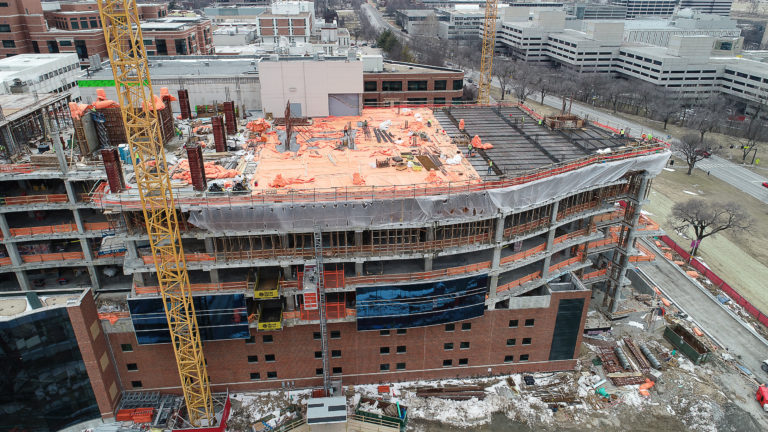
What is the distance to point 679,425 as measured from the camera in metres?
41.2

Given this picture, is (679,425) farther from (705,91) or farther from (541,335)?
(705,91)

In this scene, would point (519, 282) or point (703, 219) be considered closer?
point (519, 282)

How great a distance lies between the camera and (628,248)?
164 ft

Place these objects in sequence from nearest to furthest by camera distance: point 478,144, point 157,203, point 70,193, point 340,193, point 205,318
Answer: point 157,203 < point 340,193 < point 205,318 < point 70,193 < point 478,144

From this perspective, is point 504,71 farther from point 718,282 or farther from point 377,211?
point 377,211

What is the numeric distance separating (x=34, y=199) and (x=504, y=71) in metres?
143

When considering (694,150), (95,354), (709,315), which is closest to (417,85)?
(694,150)

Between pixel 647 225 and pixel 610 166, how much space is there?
12182 millimetres

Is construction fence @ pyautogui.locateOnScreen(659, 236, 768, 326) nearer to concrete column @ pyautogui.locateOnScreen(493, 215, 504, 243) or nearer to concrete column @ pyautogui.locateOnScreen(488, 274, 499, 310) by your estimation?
concrete column @ pyautogui.locateOnScreen(488, 274, 499, 310)

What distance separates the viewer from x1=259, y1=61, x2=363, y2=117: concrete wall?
5556cm

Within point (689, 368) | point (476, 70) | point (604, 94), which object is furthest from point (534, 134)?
point (476, 70)

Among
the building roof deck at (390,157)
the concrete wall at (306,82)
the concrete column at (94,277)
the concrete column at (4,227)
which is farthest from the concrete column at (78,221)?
the concrete wall at (306,82)

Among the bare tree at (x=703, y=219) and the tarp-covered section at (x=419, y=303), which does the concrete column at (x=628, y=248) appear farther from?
the bare tree at (x=703, y=219)

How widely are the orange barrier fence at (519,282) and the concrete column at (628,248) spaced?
10780 mm
